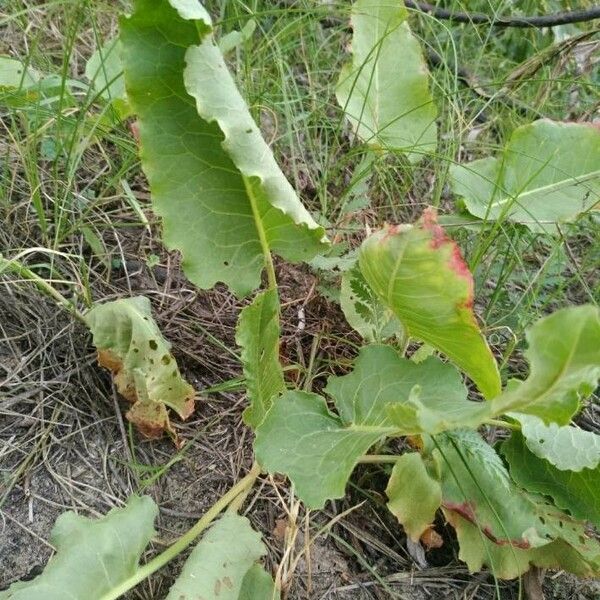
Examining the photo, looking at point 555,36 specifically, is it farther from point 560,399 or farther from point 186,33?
point 560,399

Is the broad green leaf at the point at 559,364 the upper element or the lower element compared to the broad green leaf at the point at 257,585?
upper

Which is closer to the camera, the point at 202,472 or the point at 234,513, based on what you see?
the point at 234,513

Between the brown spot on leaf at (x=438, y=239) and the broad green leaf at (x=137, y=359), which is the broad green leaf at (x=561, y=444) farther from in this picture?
the broad green leaf at (x=137, y=359)

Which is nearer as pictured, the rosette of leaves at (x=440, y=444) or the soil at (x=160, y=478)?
Result: the rosette of leaves at (x=440, y=444)

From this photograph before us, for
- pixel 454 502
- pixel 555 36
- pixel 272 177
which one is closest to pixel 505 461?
pixel 454 502

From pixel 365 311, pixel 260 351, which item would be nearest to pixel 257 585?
pixel 260 351

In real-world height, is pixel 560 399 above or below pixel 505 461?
above

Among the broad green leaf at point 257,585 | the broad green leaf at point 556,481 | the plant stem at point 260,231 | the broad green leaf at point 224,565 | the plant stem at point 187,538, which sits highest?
the plant stem at point 260,231

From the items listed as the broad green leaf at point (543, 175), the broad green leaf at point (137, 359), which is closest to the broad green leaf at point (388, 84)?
the broad green leaf at point (543, 175)
